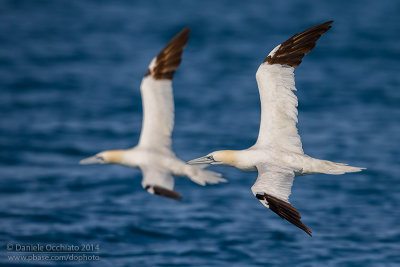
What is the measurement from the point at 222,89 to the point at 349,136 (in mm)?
6869

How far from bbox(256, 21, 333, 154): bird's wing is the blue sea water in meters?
4.07

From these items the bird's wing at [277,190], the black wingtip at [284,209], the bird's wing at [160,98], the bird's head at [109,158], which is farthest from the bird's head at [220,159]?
the black wingtip at [284,209]

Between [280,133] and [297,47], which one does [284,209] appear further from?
[297,47]

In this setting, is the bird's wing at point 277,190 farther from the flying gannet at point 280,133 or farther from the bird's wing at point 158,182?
the bird's wing at point 158,182

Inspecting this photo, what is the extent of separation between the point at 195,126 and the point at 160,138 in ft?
40.9

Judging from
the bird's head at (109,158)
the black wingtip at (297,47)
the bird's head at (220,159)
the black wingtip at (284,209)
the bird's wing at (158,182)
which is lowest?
the black wingtip at (284,209)

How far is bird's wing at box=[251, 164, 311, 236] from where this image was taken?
1218 cm

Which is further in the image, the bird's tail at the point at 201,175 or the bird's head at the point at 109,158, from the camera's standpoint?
the bird's head at the point at 109,158

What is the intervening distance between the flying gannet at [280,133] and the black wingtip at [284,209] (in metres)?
0.59

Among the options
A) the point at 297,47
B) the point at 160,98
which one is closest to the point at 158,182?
the point at 160,98

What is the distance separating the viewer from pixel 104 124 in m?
28.7

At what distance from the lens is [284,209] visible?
1232cm

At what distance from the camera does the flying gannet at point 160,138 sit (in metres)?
14.4

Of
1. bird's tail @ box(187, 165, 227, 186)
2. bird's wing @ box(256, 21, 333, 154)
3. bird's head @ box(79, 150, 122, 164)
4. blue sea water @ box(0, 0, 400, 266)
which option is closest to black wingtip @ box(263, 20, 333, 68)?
bird's wing @ box(256, 21, 333, 154)
